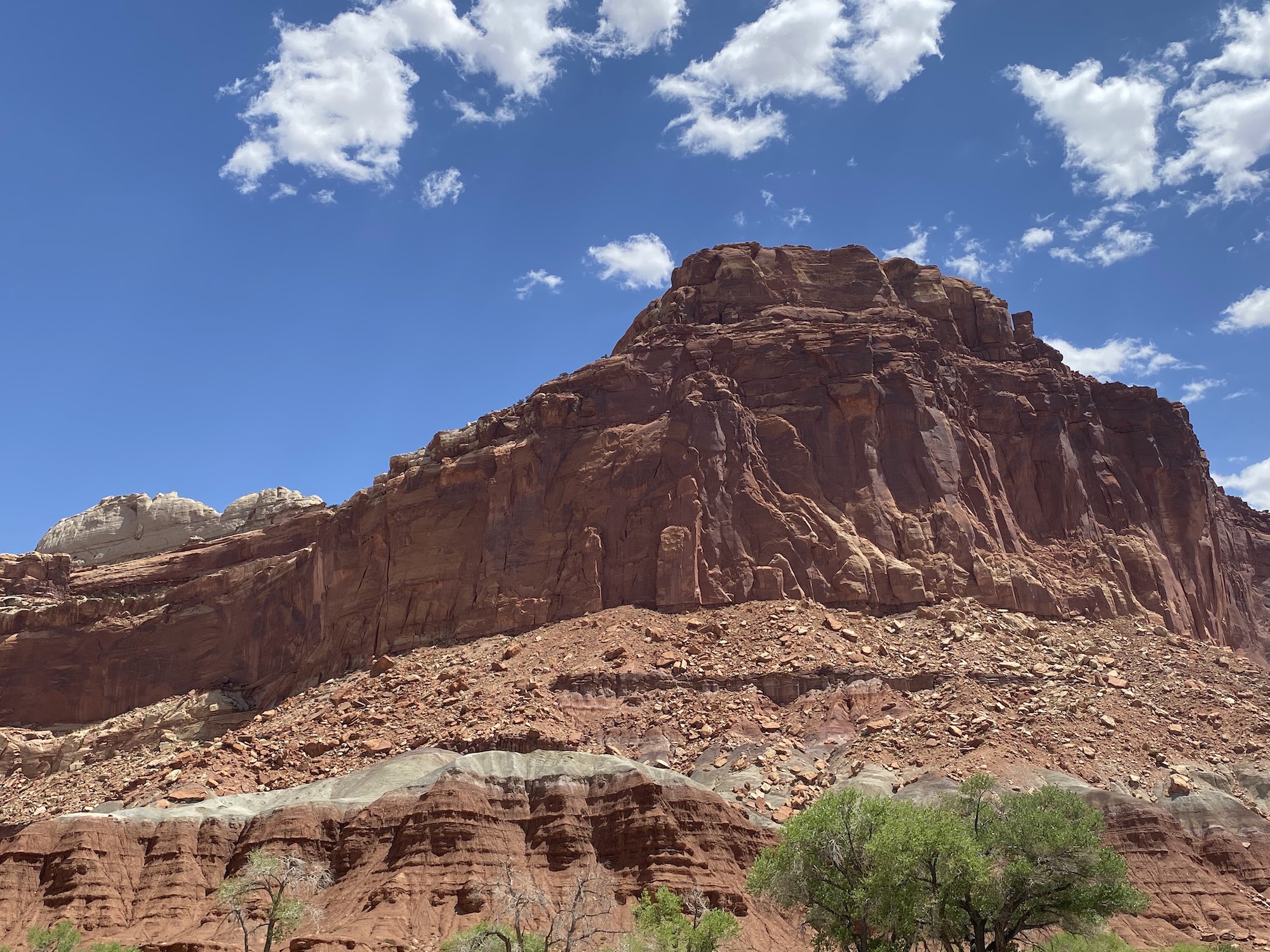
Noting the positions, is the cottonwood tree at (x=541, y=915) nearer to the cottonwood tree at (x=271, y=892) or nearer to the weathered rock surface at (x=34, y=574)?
the cottonwood tree at (x=271, y=892)

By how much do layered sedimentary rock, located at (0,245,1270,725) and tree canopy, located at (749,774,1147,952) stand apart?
30.9 meters

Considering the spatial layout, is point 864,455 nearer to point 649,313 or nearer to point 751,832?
point 649,313

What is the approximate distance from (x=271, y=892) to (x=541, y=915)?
34.2 ft

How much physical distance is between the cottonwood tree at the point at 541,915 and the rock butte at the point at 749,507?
77.2 ft

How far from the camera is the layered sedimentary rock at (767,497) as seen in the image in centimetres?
7306

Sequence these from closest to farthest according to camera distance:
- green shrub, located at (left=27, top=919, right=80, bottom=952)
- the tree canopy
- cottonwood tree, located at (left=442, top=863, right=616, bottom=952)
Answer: the tree canopy
cottonwood tree, located at (left=442, top=863, right=616, bottom=952)
green shrub, located at (left=27, top=919, right=80, bottom=952)

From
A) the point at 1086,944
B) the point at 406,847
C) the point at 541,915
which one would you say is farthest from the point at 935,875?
the point at 406,847

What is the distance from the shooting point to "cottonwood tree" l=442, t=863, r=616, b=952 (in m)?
41.5

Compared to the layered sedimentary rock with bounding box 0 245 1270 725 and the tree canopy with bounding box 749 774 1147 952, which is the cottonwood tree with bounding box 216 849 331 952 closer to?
the tree canopy with bounding box 749 774 1147 952

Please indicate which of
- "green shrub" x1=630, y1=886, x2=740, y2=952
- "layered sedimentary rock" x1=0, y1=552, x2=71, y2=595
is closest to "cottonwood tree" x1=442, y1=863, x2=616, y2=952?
"green shrub" x1=630, y1=886, x2=740, y2=952

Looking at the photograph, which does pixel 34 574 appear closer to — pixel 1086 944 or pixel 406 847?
pixel 406 847

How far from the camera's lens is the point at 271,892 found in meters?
43.4

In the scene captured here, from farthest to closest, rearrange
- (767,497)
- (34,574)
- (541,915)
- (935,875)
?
(34,574) → (767,497) → (541,915) → (935,875)

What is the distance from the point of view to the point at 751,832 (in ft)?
168
